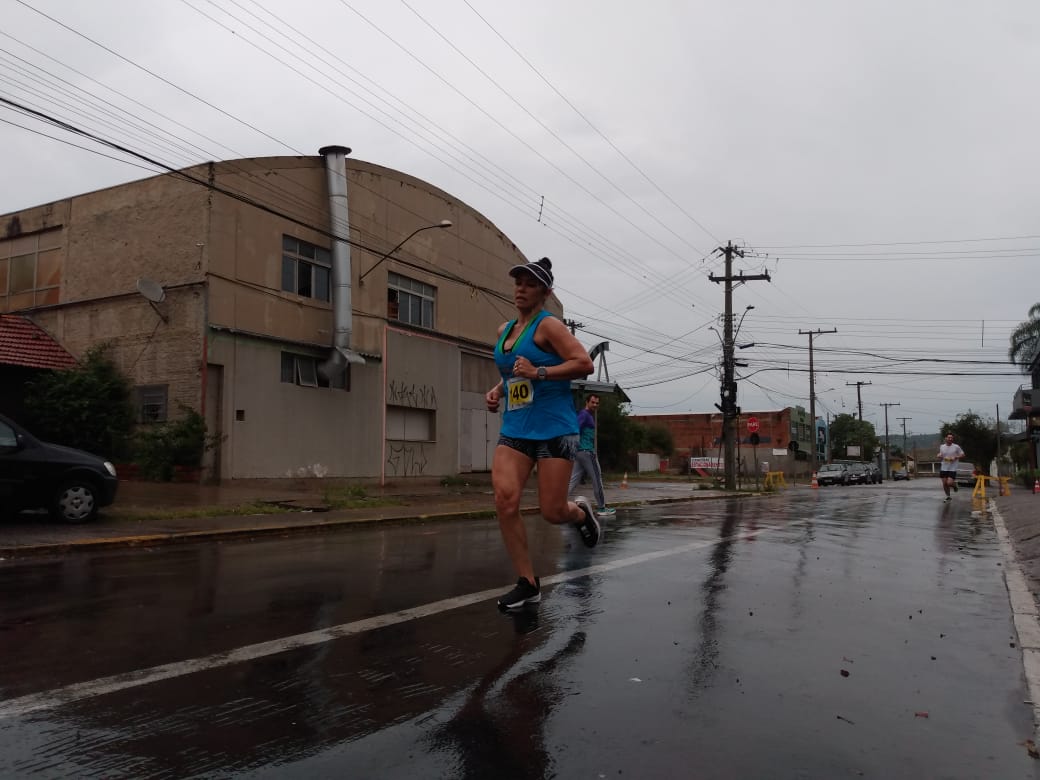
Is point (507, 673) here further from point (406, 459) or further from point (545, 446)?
point (406, 459)

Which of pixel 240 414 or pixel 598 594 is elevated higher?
pixel 240 414

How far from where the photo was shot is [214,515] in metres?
11.5

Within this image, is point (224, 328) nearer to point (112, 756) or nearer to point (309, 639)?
point (309, 639)

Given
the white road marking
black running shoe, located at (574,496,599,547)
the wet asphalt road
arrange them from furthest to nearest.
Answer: black running shoe, located at (574,496,599,547)
the white road marking
the wet asphalt road

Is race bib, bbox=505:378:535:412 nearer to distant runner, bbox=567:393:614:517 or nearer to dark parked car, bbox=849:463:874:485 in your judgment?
distant runner, bbox=567:393:614:517

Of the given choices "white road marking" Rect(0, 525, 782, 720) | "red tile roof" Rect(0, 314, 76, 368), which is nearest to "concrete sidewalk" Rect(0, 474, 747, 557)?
"red tile roof" Rect(0, 314, 76, 368)

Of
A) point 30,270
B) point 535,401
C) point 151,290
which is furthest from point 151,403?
point 535,401

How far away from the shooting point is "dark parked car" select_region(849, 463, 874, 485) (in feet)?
153

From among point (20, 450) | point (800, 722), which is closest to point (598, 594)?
point (800, 722)

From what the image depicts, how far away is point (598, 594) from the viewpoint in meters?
5.29

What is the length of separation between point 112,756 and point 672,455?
62.9 metres

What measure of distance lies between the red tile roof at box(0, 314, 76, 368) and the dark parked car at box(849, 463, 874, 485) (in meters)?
41.2

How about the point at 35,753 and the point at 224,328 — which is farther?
the point at 224,328

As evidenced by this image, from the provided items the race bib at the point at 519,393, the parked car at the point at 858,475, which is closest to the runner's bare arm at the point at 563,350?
the race bib at the point at 519,393
